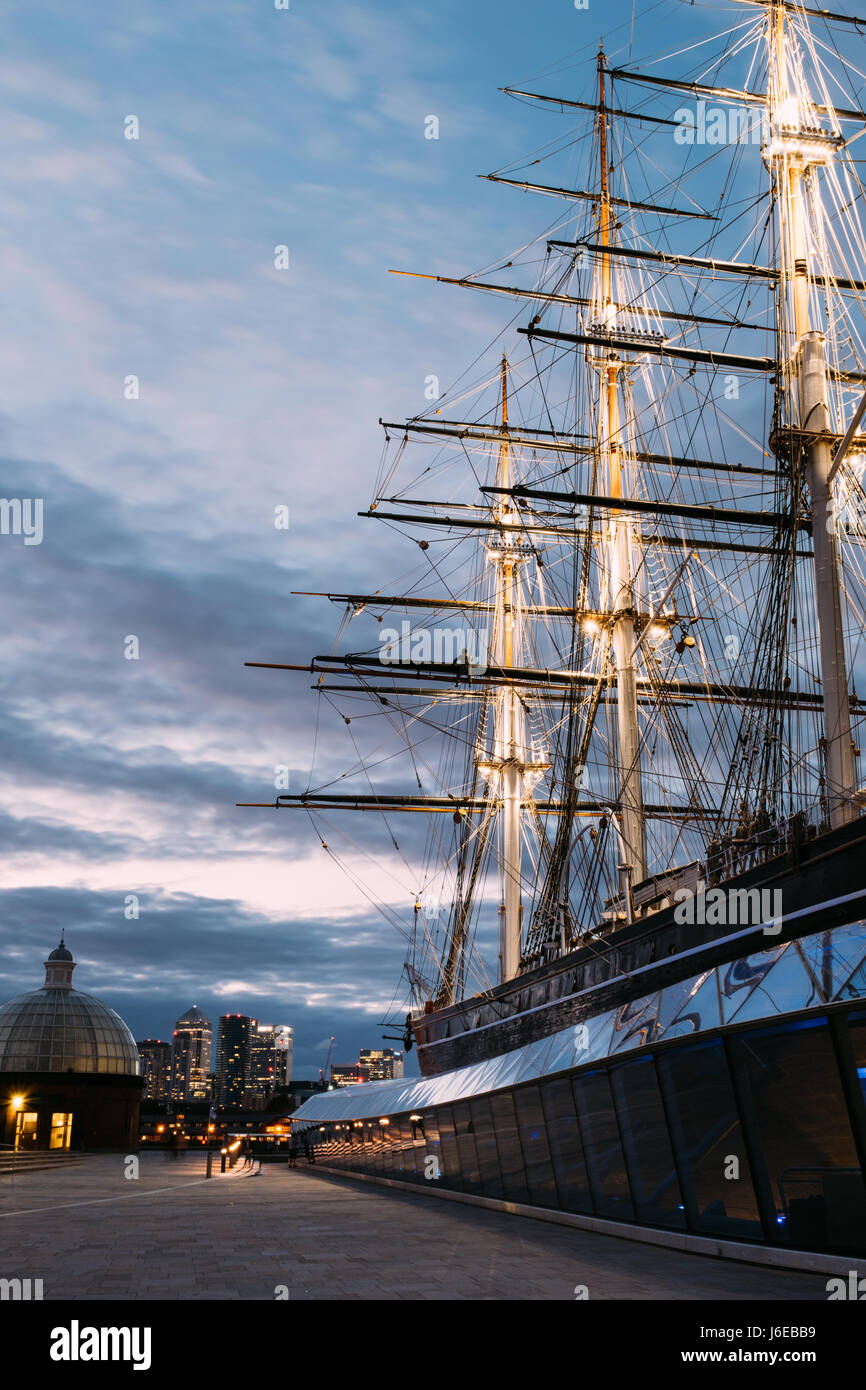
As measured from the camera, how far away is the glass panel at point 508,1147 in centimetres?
2283

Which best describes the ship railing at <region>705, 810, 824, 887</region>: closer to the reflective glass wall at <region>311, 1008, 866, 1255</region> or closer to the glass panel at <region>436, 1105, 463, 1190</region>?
the reflective glass wall at <region>311, 1008, 866, 1255</region>

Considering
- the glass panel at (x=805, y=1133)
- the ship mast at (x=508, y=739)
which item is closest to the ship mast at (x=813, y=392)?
the glass panel at (x=805, y=1133)

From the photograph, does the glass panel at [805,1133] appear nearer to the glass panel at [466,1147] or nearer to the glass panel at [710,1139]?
the glass panel at [710,1139]

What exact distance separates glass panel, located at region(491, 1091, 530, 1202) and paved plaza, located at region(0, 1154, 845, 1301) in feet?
1.95

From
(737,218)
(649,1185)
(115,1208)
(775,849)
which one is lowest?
(115,1208)

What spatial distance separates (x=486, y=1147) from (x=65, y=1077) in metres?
42.7

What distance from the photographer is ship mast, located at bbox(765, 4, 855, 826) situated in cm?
1702

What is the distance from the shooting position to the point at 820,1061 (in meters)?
13.3

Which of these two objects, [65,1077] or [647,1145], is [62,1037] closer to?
[65,1077]

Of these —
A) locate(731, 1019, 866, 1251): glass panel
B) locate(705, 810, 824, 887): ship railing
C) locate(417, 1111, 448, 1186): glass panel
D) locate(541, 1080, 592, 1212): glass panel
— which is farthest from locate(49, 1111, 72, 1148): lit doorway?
locate(731, 1019, 866, 1251): glass panel
